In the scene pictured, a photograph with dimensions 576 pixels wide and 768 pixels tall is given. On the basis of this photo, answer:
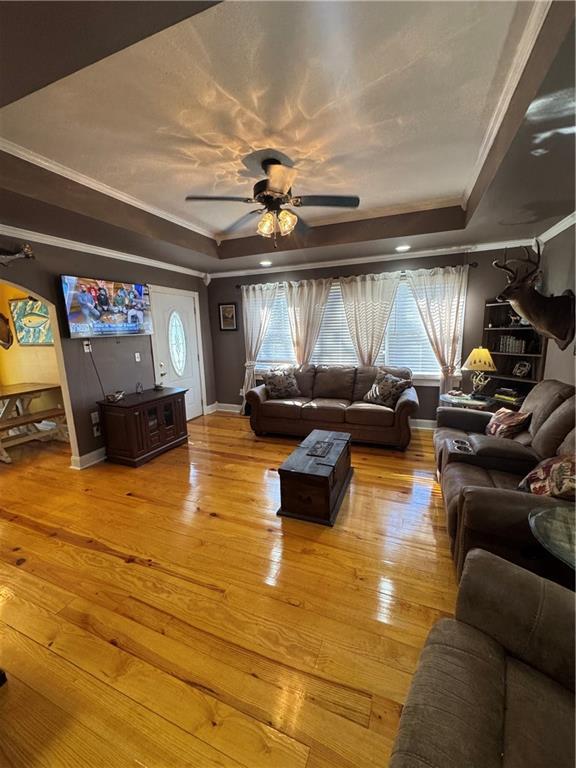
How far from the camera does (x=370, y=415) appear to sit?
3941 mm

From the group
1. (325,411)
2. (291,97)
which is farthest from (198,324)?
(291,97)

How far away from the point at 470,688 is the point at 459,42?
8.15ft

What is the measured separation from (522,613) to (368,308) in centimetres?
404

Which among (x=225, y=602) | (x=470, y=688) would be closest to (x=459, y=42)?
(x=470, y=688)

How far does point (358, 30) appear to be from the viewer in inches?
54.2

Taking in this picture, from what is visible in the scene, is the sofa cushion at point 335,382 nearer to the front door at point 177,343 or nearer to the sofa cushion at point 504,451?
the front door at point 177,343

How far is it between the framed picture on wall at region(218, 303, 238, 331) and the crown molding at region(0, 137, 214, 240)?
1896 mm

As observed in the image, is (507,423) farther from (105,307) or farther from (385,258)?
(105,307)

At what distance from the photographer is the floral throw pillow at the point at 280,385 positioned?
461 cm

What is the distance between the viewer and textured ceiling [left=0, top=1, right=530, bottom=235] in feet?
4.45

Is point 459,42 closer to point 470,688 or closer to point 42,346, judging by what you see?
point 470,688

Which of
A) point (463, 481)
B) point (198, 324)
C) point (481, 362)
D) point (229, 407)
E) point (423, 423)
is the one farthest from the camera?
point (229, 407)

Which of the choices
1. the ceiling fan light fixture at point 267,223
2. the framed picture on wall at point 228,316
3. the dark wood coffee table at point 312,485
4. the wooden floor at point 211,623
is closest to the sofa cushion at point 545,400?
the wooden floor at point 211,623

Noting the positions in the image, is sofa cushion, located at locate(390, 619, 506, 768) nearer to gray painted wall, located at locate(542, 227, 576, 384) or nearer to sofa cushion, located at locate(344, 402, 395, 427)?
gray painted wall, located at locate(542, 227, 576, 384)
